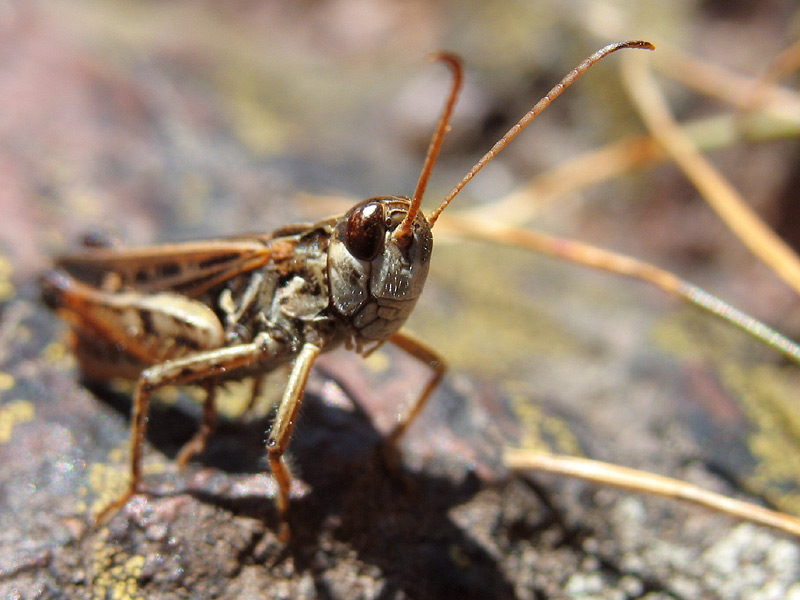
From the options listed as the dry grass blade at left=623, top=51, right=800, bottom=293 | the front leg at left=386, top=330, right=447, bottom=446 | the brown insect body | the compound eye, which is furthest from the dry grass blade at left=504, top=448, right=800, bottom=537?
the dry grass blade at left=623, top=51, right=800, bottom=293

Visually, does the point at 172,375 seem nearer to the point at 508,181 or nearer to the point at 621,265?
the point at 621,265

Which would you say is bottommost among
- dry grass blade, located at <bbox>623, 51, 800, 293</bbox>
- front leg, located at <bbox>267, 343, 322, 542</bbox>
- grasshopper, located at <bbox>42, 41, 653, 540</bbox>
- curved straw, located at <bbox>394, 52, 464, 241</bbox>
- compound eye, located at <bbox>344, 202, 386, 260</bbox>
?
front leg, located at <bbox>267, 343, 322, 542</bbox>

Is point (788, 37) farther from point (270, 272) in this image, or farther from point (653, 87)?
point (270, 272)

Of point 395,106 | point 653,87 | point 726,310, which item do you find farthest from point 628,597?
point 395,106

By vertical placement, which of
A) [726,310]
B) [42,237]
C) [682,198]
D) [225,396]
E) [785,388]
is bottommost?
[225,396]

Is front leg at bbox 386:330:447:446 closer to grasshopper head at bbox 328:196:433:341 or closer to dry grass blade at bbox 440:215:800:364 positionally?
grasshopper head at bbox 328:196:433:341

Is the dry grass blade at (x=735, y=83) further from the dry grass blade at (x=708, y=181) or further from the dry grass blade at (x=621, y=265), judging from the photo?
the dry grass blade at (x=621, y=265)

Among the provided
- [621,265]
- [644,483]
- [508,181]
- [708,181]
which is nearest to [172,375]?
[644,483]
